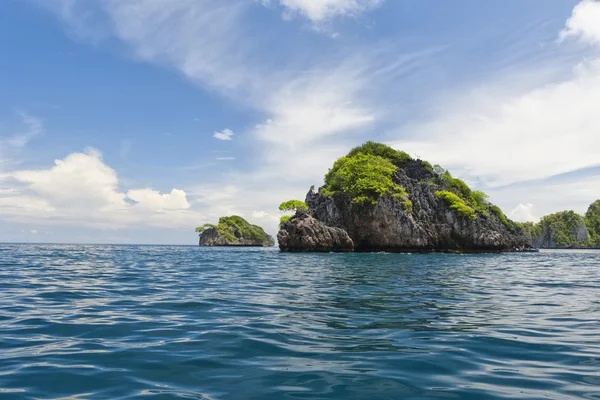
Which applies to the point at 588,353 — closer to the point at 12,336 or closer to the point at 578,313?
the point at 578,313

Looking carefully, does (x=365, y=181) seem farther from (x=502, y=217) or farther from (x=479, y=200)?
(x=502, y=217)

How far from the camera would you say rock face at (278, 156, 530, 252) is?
5853 centimetres

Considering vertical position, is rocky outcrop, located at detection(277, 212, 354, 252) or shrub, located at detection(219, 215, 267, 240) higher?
shrub, located at detection(219, 215, 267, 240)

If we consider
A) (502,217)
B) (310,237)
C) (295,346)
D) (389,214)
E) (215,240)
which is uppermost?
(502,217)

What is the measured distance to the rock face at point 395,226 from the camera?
192 feet

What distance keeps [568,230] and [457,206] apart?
419ft

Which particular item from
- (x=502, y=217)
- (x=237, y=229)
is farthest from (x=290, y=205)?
(x=237, y=229)

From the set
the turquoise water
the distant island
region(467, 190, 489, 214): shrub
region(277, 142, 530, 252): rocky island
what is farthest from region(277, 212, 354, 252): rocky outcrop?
the distant island

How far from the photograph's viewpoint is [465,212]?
65.8 meters

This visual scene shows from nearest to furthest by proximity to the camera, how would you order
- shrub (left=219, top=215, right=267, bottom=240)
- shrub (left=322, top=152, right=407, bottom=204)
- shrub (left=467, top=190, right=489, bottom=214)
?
shrub (left=322, top=152, right=407, bottom=204) < shrub (left=467, top=190, right=489, bottom=214) < shrub (left=219, top=215, right=267, bottom=240)

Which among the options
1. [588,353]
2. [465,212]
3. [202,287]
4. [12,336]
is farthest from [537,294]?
[465,212]

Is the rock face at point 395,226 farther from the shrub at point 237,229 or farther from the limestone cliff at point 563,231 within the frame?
the limestone cliff at point 563,231

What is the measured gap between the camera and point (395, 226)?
202 ft

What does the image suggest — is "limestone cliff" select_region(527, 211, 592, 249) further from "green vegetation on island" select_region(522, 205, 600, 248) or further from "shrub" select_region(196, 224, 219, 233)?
"shrub" select_region(196, 224, 219, 233)
